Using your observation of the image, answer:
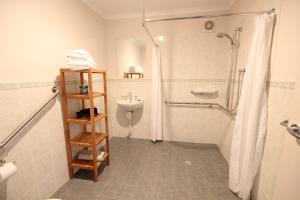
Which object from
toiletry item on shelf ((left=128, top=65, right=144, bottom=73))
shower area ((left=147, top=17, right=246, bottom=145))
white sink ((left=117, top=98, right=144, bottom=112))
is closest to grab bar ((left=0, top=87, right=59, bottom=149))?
white sink ((left=117, top=98, right=144, bottom=112))

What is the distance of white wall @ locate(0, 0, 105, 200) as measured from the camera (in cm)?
123

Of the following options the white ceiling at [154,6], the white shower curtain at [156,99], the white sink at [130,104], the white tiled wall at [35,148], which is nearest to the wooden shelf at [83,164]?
the white tiled wall at [35,148]

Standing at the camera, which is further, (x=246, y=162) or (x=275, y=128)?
(x=246, y=162)

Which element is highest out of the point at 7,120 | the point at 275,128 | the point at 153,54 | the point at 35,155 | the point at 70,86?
the point at 153,54

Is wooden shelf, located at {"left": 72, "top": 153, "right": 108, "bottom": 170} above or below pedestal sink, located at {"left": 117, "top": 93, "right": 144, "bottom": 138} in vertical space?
below

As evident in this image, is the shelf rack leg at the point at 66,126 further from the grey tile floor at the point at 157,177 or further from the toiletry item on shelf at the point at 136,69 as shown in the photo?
the toiletry item on shelf at the point at 136,69

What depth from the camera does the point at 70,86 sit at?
1.91 meters

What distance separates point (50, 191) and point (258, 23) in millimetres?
2799

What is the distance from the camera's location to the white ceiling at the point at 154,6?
2346mm

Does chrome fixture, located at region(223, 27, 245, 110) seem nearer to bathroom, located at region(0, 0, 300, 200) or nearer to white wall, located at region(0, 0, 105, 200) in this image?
bathroom, located at region(0, 0, 300, 200)

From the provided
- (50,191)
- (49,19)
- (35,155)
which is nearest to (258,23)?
(49,19)

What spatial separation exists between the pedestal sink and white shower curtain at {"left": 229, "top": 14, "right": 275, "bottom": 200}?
68.0 inches

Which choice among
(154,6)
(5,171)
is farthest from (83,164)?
(154,6)

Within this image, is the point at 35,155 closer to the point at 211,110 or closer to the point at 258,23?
the point at 258,23
